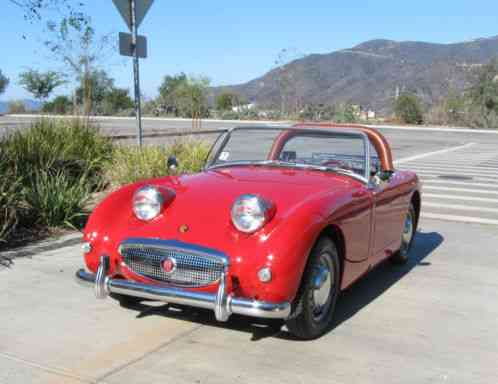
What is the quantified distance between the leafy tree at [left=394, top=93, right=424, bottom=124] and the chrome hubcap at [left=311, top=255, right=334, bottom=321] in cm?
4034

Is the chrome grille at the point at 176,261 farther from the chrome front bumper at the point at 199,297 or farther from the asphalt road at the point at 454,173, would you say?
the asphalt road at the point at 454,173

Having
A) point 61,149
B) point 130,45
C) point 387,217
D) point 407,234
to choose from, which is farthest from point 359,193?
point 61,149

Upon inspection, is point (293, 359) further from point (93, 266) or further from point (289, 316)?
point (93, 266)

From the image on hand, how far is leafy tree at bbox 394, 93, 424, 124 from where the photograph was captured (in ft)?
141

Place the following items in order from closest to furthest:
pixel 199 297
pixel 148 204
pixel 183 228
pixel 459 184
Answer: pixel 199 297 < pixel 183 228 < pixel 148 204 < pixel 459 184

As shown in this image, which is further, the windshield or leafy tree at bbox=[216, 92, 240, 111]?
Answer: leafy tree at bbox=[216, 92, 240, 111]

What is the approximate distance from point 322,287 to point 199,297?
3.03ft

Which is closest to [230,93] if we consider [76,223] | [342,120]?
[342,120]

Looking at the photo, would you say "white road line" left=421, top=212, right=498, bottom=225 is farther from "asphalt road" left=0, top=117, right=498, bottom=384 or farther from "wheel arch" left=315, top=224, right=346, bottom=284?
"wheel arch" left=315, top=224, right=346, bottom=284

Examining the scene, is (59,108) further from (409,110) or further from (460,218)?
(409,110)

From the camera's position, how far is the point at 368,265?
512 cm

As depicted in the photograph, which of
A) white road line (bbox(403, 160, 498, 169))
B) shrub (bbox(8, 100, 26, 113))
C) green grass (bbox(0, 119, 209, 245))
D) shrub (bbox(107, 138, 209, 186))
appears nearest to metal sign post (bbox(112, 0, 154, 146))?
shrub (bbox(107, 138, 209, 186))

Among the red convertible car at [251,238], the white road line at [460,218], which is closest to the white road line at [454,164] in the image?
the white road line at [460,218]

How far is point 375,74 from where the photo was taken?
373 ft
